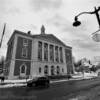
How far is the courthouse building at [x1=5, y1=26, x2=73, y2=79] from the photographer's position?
104 ft

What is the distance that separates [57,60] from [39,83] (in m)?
25.2

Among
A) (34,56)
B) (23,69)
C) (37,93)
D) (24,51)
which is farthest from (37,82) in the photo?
(34,56)

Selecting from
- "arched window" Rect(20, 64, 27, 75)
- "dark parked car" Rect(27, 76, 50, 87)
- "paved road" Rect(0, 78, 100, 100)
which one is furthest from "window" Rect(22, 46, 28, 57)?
"paved road" Rect(0, 78, 100, 100)

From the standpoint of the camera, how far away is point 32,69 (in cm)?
3450

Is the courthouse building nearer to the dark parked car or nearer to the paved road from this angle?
the dark parked car

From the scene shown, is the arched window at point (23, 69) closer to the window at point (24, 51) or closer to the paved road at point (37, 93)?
the window at point (24, 51)

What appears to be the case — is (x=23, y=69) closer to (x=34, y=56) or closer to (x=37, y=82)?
(x=34, y=56)

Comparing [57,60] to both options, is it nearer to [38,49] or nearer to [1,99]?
[38,49]

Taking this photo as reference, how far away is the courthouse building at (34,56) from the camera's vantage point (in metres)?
31.7

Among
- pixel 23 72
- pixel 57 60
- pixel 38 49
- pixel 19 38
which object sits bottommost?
pixel 23 72

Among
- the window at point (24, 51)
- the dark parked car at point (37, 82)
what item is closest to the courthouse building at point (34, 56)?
the window at point (24, 51)

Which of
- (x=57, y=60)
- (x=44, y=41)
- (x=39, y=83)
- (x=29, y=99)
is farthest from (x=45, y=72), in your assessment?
(x=29, y=99)

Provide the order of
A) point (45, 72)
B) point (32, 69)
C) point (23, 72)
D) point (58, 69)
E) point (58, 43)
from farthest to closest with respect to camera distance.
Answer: point (58, 43) < point (58, 69) < point (45, 72) < point (32, 69) < point (23, 72)

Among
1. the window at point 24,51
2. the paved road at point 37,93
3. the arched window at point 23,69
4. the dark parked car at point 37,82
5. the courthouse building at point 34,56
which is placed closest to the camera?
the paved road at point 37,93
